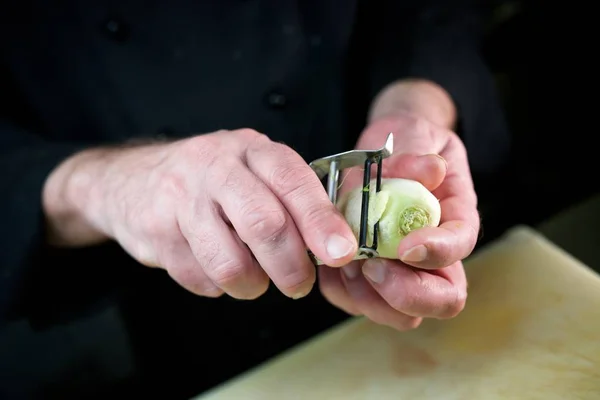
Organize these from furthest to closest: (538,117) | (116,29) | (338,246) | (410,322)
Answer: (538,117) < (116,29) < (410,322) < (338,246)

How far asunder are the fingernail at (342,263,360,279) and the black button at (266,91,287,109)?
293 mm

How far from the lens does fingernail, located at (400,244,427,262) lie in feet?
1.48

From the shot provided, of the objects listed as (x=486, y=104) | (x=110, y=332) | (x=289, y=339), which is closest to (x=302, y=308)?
(x=289, y=339)

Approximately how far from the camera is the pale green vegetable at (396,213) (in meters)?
0.50

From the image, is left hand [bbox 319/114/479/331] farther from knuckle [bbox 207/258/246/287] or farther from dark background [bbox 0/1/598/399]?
dark background [bbox 0/1/598/399]

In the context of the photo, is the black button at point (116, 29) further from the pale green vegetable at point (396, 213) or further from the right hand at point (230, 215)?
the pale green vegetable at point (396, 213)

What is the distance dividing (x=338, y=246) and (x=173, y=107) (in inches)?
17.0

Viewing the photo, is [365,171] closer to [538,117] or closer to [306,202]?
[306,202]

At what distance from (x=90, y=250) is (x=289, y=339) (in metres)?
0.35

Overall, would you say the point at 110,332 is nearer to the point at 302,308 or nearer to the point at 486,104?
the point at 302,308

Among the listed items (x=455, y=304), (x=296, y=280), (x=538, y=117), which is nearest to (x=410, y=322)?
(x=455, y=304)

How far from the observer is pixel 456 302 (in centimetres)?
53

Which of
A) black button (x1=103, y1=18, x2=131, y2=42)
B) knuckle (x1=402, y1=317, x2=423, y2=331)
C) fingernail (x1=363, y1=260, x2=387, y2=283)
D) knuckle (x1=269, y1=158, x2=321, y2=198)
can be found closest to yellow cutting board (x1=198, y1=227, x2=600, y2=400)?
knuckle (x1=402, y1=317, x2=423, y2=331)

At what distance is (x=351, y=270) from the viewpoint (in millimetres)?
593
